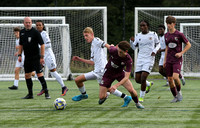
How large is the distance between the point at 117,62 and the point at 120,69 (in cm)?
28

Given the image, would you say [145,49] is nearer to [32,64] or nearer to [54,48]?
[32,64]

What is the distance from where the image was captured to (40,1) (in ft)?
120

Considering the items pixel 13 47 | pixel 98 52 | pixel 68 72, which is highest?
pixel 98 52

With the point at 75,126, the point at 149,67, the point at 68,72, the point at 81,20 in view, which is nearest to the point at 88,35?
the point at 149,67

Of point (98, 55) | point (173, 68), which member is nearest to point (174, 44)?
point (173, 68)

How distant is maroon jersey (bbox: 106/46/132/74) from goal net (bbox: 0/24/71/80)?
378 inches

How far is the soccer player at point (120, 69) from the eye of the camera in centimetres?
776

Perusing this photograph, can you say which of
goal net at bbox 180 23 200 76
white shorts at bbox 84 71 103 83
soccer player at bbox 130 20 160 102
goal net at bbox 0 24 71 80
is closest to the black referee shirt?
white shorts at bbox 84 71 103 83

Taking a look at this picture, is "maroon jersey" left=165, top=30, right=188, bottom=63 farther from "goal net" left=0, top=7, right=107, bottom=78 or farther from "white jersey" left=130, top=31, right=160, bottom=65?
"goal net" left=0, top=7, right=107, bottom=78

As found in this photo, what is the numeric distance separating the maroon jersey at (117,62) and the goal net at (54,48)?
378 inches

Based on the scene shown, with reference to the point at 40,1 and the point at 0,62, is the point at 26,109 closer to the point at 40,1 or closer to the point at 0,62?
the point at 0,62

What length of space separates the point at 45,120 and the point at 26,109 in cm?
156

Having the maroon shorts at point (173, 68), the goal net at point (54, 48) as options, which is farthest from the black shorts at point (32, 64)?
the goal net at point (54, 48)

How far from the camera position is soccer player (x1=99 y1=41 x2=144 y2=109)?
7.76 m
